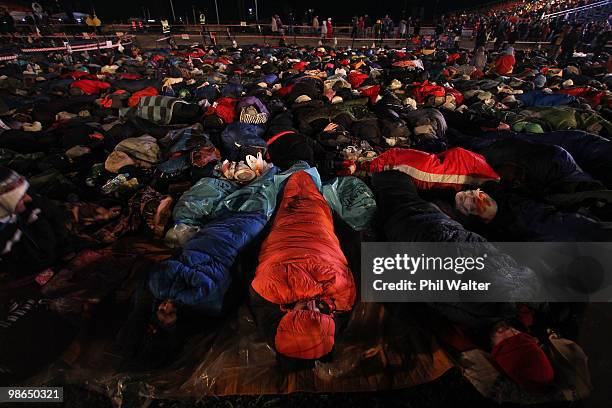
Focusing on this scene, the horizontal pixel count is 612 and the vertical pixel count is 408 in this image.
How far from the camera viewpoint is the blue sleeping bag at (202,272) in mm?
2123

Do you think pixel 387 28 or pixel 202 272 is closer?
pixel 202 272

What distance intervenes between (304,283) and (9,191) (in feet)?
7.95

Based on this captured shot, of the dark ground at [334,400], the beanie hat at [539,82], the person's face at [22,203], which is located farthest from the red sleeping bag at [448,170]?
the beanie hat at [539,82]

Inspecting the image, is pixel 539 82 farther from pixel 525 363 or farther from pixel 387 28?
pixel 387 28

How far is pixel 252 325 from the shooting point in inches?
95.6

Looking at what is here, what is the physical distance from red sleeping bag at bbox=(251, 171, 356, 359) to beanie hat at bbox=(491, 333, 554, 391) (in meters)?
1.06

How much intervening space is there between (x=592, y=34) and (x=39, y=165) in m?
26.4

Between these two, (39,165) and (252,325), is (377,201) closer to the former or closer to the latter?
(252,325)

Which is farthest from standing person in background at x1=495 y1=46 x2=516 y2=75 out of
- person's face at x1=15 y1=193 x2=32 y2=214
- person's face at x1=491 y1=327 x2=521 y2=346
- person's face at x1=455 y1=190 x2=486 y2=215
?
person's face at x1=15 y1=193 x2=32 y2=214

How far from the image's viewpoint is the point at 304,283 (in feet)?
6.65

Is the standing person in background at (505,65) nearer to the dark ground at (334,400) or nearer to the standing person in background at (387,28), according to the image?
the dark ground at (334,400)

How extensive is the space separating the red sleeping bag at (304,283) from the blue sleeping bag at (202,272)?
1.02 feet

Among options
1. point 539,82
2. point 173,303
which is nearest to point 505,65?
point 539,82

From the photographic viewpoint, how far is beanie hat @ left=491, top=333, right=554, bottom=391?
1.87 metres
